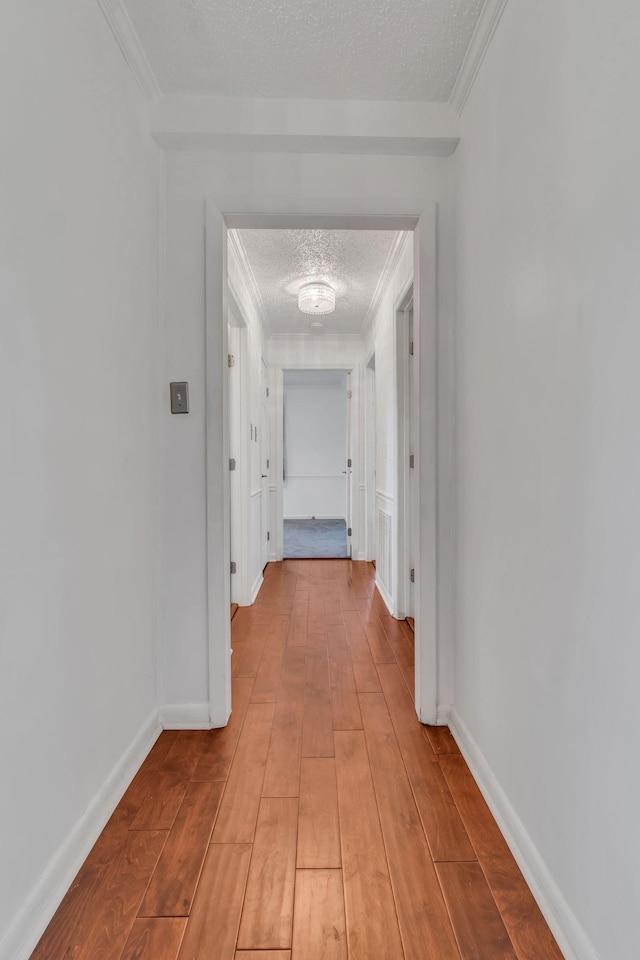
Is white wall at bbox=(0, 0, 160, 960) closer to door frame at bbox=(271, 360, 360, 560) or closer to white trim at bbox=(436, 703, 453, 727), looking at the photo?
white trim at bbox=(436, 703, 453, 727)

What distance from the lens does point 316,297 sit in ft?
11.6

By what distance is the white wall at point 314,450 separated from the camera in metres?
8.79

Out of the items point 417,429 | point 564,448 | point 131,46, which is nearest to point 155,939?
point 564,448

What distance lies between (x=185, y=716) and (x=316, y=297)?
2.76m

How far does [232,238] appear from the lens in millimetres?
2793

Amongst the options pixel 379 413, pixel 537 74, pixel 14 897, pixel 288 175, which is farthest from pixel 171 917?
pixel 379 413

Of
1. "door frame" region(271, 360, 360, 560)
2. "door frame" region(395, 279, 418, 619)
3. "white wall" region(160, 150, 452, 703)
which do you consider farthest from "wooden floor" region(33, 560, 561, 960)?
"door frame" region(271, 360, 360, 560)

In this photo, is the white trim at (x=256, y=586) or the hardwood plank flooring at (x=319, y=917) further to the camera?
the white trim at (x=256, y=586)

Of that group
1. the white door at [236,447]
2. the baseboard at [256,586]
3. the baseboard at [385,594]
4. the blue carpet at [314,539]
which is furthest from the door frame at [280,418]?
the white door at [236,447]

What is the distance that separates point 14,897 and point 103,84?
1991 mm

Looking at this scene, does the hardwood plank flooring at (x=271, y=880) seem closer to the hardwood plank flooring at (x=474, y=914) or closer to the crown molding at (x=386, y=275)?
the hardwood plank flooring at (x=474, y=914)

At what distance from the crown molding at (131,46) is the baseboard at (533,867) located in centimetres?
244

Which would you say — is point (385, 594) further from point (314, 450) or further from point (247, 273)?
point (314, 450)

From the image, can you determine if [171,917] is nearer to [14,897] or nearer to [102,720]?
[14,897]
